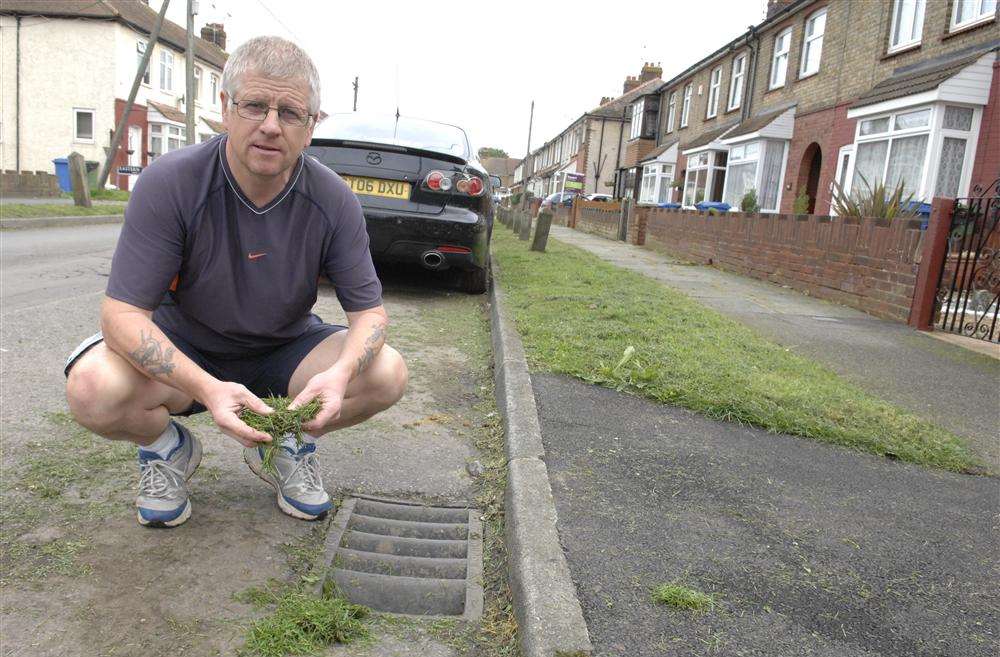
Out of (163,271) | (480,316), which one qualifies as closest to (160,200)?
(163,271)

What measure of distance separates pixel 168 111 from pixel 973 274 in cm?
3405

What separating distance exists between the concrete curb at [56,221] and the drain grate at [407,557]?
11.9 m

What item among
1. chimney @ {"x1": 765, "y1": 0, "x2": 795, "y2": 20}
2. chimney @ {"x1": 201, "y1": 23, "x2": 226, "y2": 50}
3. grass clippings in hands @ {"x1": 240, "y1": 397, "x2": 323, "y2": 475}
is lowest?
grass clippings in hands @ {"x1": 240, "y1": 397, "x2": 323, "y2": 475}

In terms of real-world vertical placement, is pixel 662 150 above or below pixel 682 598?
above

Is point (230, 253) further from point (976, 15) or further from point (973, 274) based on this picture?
point (976, 15)

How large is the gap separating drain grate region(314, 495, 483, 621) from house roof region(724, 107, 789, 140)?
789 inches

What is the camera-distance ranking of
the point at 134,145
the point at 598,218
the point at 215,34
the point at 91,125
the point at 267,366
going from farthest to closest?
1. the point at 215,34
2. the point at 134,145
3. the point at 91,125
4. the point at 598,218
5. the point at 267,366

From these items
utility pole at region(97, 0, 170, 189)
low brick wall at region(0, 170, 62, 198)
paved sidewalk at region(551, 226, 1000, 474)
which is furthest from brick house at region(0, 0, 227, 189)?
paved sidewalk at region(551, 226, 1000, 474)

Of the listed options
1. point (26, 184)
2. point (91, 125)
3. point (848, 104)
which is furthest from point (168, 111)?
point (848, 104)

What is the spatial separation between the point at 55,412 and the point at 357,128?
13.2 feet

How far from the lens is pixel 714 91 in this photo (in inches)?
1088

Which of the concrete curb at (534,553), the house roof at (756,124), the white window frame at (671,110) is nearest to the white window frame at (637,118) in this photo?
the white window frame at (671,110)

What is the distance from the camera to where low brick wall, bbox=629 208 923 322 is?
24.9ft

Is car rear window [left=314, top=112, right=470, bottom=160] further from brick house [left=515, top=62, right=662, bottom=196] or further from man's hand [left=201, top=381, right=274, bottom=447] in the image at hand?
brick house [left=515, top=62, right=662, bottom=196]
